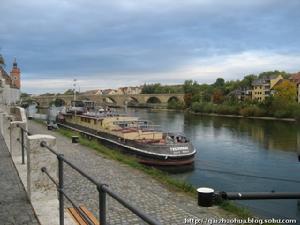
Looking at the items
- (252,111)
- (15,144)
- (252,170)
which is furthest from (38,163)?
(252,111)

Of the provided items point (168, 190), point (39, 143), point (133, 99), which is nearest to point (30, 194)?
point (39, 143)

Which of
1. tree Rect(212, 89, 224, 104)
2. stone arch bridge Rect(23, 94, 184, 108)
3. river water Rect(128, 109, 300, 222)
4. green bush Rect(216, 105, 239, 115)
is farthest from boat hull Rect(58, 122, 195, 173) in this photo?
tree Rect(212, 89, 224, 104)

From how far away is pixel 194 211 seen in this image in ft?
31.8

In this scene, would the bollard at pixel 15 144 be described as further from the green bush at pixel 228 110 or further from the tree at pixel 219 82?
the tree at pixel 219 82

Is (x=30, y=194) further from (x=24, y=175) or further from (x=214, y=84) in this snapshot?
(x=214, y=84)

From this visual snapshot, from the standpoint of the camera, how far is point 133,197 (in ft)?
35.5

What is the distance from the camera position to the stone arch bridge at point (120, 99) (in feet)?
418

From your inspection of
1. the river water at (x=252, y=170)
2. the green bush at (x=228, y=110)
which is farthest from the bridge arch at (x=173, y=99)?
the river water at (x=252, y=170)

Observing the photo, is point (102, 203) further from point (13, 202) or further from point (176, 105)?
point (176, 105)

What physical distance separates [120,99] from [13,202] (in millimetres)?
127946

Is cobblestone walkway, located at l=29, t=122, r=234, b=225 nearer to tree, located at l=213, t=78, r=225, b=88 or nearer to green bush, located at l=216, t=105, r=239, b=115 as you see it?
green bush, located at l=216, t=105, r=239, b=115

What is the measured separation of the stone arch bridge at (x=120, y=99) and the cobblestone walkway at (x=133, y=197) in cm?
10940

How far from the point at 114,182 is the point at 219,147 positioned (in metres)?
26.1

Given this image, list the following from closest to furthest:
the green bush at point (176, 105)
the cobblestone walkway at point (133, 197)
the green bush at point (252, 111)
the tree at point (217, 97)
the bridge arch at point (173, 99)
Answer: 1. the cobblestone walkway at point (133, 197)
2. the green bush at point (252, 111)
3. the tree at point (217, 97)
4. the green bush at point (176, 105)
5. the bridge arch at point (173, 99)
